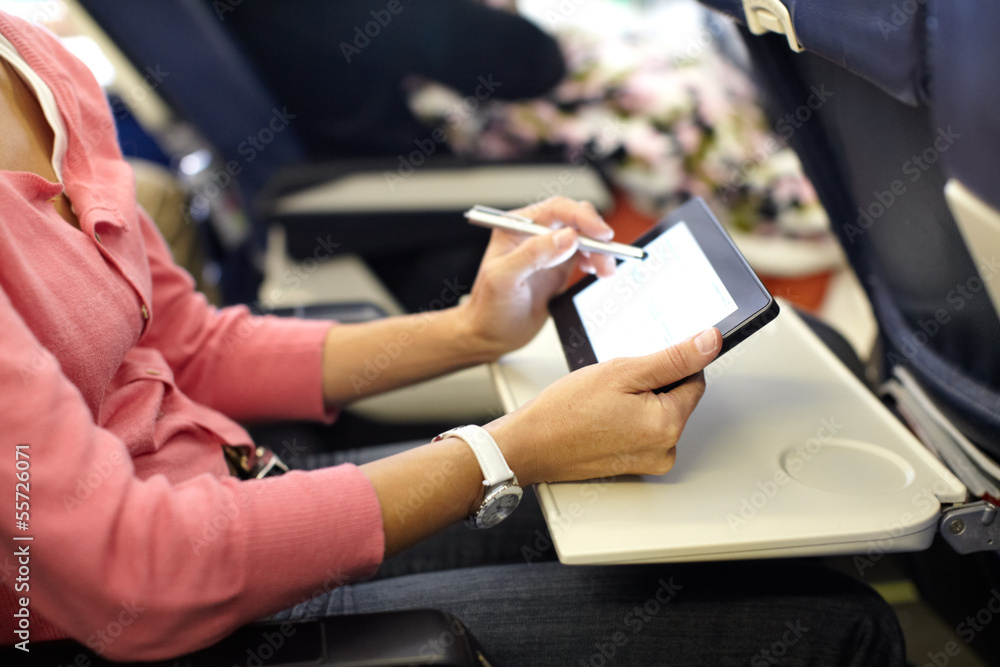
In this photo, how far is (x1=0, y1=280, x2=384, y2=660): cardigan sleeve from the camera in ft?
1.66

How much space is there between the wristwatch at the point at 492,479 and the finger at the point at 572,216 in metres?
0.29

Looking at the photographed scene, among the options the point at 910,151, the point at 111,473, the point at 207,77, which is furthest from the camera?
the point at 207,77

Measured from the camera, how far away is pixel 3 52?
0.70 meters

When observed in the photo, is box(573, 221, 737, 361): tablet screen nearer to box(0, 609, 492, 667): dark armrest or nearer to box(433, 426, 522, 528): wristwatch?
box(433, 426, 522, 528): wristwatch

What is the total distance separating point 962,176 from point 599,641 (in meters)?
0.47

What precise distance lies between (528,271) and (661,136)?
0.84 metres

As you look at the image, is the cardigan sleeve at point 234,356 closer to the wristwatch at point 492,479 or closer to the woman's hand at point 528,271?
the woman's hand at point 528,271

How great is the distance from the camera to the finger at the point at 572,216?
2.79ft

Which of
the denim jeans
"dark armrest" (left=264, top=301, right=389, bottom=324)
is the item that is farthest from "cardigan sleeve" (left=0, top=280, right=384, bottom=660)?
"dark armrest" (left=264, top=301, right=389, bottom=324)

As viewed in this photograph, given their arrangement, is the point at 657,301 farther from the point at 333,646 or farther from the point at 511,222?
the point at 333,646

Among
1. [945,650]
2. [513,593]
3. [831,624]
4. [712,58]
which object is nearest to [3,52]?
[513,593]

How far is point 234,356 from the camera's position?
93 centimetres

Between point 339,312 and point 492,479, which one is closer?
point 492,479

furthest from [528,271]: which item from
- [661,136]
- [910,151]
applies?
[661,136]
